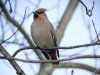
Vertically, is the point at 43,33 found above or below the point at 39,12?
below

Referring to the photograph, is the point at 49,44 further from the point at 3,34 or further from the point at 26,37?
the point at 26,37

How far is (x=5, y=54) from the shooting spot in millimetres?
3383

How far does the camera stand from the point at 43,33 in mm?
4930

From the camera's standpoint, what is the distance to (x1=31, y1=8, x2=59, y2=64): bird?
4.89m

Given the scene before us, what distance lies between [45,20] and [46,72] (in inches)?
57.2

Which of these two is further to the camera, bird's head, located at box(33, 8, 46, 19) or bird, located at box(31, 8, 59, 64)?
bird's head, located at box(33, 8, 46, 19)

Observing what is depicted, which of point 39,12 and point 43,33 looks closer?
point 43,33

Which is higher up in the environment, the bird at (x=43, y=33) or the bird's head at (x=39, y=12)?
the bird's head at (x=39, y=12)

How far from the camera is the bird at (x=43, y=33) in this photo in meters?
4.89

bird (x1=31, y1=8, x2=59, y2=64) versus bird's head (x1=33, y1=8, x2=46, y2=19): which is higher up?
bird's head (x1=33, y1=8, x2=46, y2=19)

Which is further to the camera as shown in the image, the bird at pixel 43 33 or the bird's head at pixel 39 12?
the bird's head at pixel 39 12

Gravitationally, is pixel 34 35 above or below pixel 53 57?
above

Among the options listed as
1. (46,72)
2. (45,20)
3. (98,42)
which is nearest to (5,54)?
(98,42)

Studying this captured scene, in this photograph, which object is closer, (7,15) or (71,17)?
(7,15)
